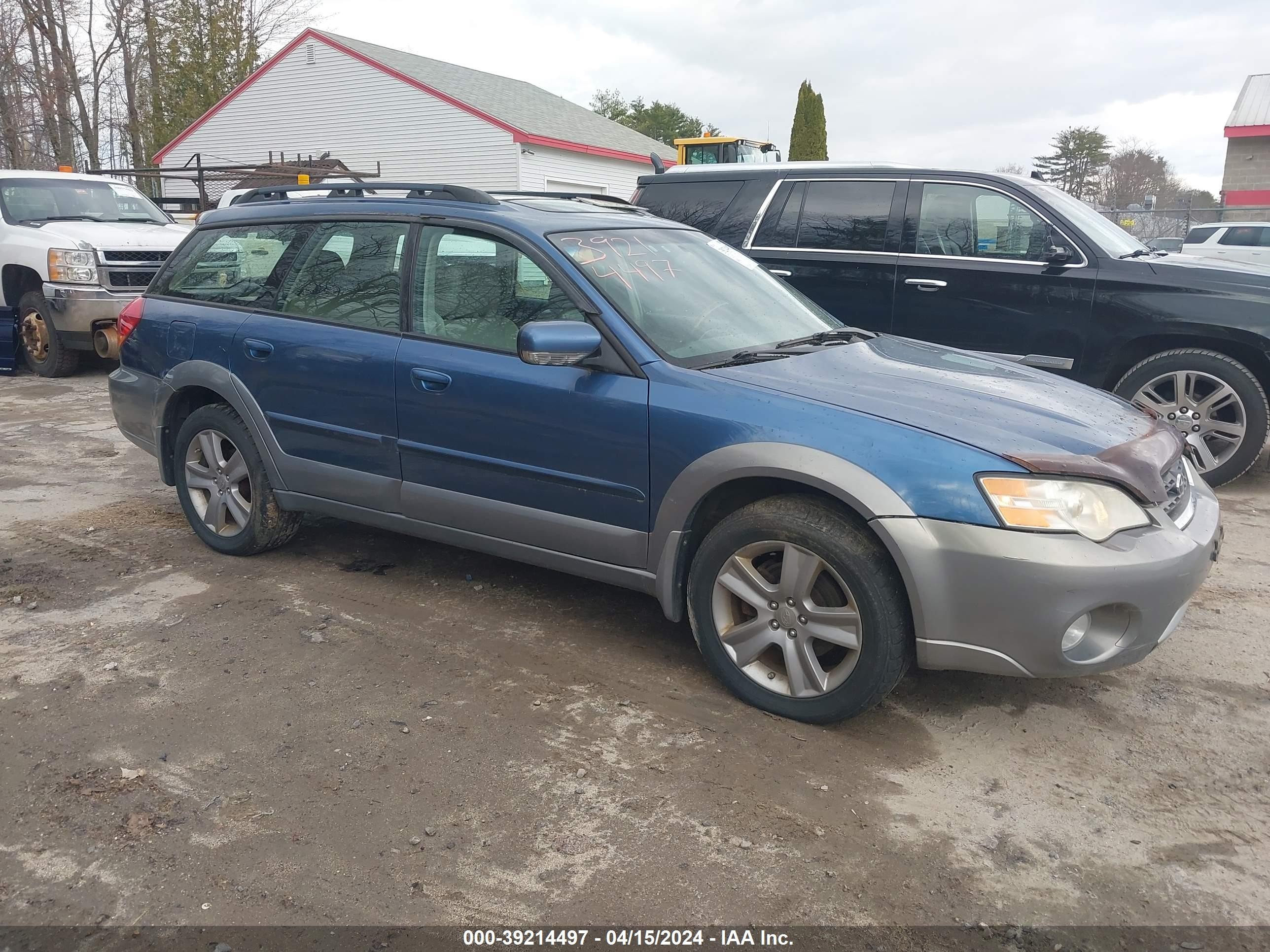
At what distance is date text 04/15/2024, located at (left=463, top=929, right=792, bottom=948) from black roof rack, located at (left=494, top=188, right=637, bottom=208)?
3103mm

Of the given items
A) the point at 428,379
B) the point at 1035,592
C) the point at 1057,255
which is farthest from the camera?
the point at 1057,255

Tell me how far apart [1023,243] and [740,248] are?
1876mm

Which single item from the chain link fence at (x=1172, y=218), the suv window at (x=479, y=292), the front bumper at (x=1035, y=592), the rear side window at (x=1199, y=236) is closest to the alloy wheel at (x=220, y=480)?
the suv window at (x=479, y=292)

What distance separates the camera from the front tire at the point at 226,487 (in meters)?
4.71

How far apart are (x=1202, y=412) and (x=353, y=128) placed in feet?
82.7

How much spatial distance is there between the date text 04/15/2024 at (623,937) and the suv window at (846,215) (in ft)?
17.3

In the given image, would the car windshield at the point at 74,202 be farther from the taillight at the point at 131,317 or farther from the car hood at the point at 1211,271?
the car hood at the point at 1211,271

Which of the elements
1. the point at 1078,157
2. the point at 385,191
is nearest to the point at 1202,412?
the point at 385,191

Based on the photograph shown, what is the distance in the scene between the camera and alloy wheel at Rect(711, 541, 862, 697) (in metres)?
3.19

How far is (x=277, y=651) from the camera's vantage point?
3861 millimetres

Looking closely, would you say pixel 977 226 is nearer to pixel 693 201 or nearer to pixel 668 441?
pixel 693 201

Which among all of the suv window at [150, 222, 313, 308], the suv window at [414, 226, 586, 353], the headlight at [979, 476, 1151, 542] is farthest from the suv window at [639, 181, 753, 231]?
the headlight at [979, 476, 1151, 542]

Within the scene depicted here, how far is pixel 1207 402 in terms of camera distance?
609cm

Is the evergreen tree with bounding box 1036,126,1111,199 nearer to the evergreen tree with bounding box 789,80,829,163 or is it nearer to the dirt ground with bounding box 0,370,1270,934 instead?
the evergreen tree with bounding box 789,80,829,163
